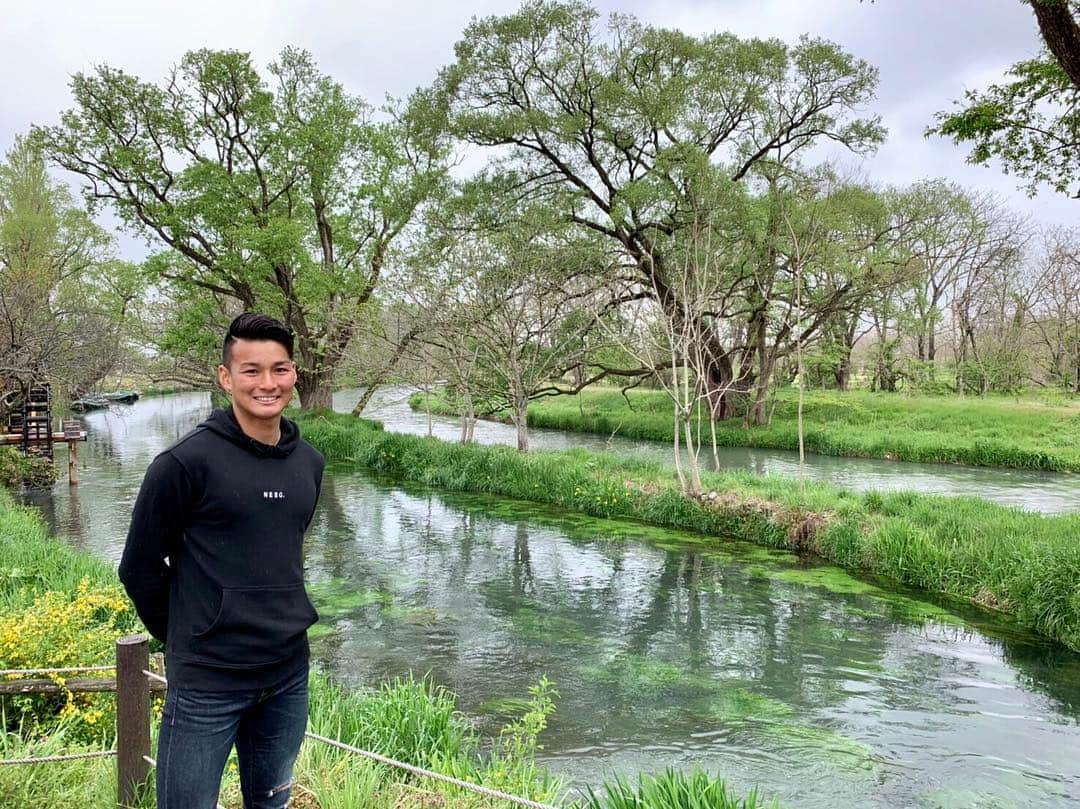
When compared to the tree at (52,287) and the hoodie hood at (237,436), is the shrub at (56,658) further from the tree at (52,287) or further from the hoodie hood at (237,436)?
the tree at (52,287)

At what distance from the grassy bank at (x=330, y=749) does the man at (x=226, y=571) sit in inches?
49.0

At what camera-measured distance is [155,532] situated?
200 centimetres

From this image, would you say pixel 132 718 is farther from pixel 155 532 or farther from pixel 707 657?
pixel 707 657

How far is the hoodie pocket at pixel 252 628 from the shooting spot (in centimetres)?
202

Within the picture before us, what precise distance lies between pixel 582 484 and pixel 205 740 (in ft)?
40.3

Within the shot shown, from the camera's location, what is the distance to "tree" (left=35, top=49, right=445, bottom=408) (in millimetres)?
20703

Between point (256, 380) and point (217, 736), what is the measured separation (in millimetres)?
1013

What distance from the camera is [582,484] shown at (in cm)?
1419

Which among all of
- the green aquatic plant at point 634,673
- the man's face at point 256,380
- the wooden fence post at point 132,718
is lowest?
the green aquatic plant at point 634,673

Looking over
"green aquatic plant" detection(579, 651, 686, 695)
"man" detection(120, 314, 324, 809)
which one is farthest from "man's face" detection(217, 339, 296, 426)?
"green aquatic plant" detection(579, 651, 686, 695)

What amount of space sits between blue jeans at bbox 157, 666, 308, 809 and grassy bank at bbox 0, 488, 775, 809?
1.08 metres

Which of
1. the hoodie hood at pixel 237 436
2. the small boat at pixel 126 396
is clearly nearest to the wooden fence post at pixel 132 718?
the hoodie hood at pixel 237 436

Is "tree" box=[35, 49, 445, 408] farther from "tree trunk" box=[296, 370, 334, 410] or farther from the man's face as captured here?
the man's face

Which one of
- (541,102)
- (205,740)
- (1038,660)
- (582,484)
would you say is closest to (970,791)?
(1038,660)
